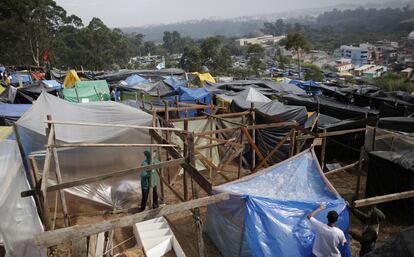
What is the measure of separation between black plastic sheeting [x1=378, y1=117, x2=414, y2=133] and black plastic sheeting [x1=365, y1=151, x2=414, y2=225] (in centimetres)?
270

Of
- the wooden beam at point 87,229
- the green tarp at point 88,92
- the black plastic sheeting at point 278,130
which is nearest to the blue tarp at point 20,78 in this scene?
the green tarp at point 88,92

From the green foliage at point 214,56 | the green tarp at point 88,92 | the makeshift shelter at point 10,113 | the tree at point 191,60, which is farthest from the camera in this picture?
the tree at point 191,60

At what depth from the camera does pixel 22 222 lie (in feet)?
14.7

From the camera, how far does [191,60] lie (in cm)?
4831

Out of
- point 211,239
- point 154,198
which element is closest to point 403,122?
point 211,239

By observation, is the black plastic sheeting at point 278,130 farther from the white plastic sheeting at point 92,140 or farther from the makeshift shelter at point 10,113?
the makeshift shelter at point 10,113

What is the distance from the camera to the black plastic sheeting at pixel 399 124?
9.07 metres

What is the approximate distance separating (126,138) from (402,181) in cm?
609

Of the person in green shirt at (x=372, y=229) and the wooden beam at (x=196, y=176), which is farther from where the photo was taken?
the person in green shirt at (x=372, y=229)

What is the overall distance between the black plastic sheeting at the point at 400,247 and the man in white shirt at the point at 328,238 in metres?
0.82

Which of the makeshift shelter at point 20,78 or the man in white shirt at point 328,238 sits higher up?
the makeshift shelter at point 20,78

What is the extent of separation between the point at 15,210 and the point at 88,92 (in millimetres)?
12589

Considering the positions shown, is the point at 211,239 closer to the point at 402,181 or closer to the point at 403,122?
the point at 402,181

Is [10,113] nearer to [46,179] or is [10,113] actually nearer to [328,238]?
[46,179]
